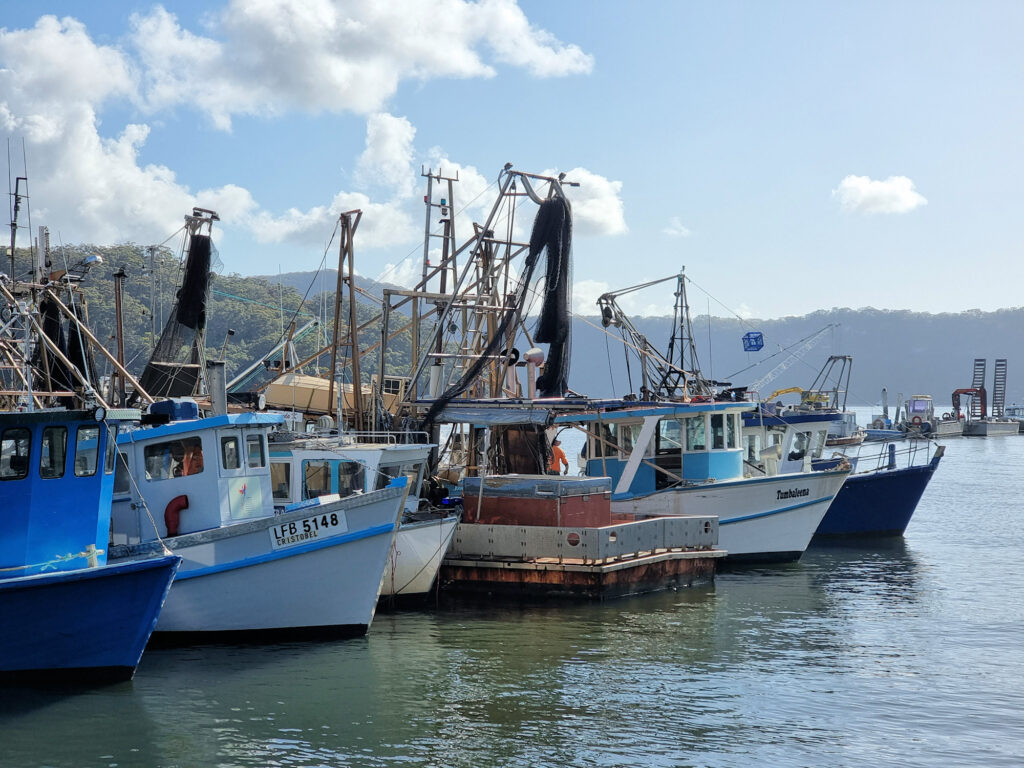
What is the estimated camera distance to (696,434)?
27.2 m

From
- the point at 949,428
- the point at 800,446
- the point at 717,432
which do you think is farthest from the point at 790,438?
the point at 949,428

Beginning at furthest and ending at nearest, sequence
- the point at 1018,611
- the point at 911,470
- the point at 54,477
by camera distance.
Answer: the point at 911,470, the point at 1018,611, the point at 54,477

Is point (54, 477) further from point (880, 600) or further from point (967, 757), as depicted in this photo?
point (880, 600)

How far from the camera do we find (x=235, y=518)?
1767 centimetres

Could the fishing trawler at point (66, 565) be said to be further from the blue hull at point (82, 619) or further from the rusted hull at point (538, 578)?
the rusted hull at point (538, 578)

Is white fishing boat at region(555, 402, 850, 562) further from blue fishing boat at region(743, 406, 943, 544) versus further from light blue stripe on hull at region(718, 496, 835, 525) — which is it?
blue fishing boat at region(743, 406, 943, 544)

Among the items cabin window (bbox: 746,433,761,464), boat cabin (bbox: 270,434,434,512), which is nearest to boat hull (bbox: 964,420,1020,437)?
cabin window (bbox: 746,433,761,464)

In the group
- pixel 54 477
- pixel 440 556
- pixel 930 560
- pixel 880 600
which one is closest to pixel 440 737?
pixel 54 477

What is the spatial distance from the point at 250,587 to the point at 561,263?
36.8 feet


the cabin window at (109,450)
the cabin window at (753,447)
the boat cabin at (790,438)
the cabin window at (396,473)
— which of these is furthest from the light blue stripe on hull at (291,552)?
the boat cabin at (790,438)

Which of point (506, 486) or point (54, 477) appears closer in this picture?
point (54, 477)

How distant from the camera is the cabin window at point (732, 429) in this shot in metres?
27.6

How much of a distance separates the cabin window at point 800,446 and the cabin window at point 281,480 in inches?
688

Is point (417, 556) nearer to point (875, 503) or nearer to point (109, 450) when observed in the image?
point (109, 450)
